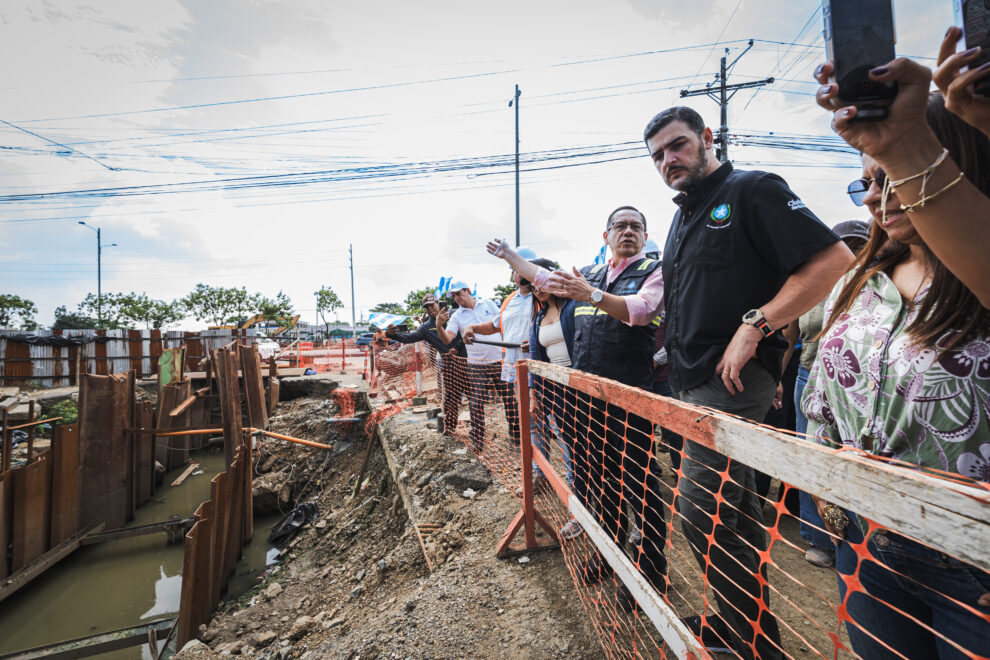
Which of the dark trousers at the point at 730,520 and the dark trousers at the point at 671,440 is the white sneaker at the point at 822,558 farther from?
the dark trousers at the point at 730,520

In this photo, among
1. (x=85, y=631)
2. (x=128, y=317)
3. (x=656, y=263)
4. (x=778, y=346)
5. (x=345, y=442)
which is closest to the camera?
(x=778, y=346)

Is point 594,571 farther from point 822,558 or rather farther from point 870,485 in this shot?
point 870,485

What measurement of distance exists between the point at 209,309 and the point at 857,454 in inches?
1961

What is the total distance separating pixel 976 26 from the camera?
61 centimetres

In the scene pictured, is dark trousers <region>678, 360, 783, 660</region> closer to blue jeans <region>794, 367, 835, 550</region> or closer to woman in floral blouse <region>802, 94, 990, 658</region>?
woman in floral blouse <region>802, 94, 990, 658</region>

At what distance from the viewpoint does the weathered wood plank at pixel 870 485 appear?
1.82 feet

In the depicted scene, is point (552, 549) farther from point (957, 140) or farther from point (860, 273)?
point (957, 140)

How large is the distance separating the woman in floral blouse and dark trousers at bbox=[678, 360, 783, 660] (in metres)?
0.38

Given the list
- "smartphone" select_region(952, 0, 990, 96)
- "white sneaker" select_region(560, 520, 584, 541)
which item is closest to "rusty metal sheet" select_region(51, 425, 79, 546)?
"white sneaker" select_region(560, 520, 584, 541)

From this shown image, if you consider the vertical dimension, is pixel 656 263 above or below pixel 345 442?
above

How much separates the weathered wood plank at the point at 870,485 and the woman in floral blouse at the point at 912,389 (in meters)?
0.12

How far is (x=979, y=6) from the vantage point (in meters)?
0.61

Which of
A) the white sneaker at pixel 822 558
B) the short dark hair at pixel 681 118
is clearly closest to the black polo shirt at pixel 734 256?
the short dark hair at pixel 681 118

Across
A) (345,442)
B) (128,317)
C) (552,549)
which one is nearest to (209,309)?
(128,317)
